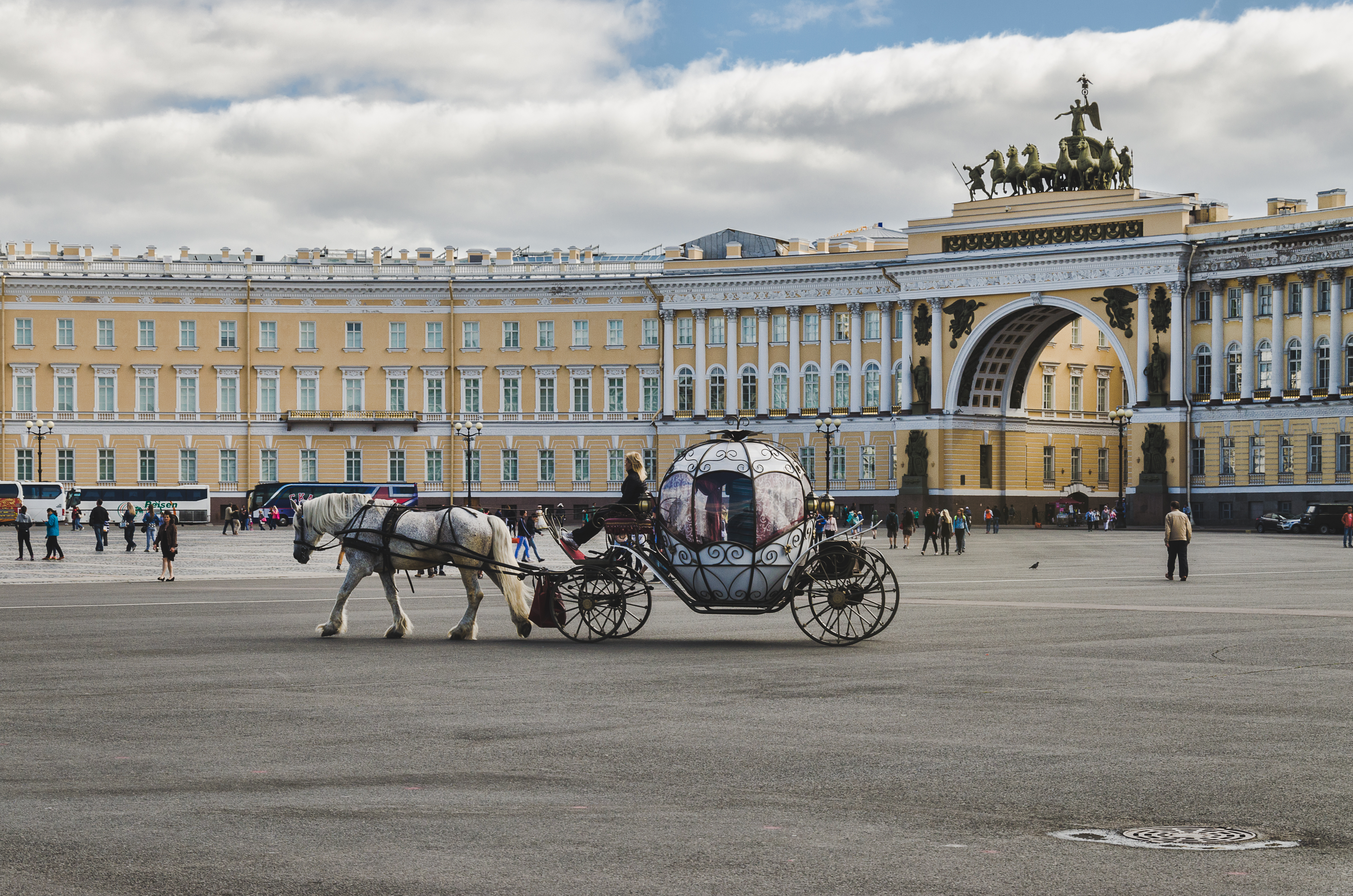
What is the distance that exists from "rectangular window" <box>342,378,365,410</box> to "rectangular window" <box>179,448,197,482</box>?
814cm

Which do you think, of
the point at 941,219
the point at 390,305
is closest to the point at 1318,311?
the point at 941,219

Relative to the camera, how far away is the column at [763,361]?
3484 inches

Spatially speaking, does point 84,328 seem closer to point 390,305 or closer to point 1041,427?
point 390,305

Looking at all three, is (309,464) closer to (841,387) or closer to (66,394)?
(66,394)

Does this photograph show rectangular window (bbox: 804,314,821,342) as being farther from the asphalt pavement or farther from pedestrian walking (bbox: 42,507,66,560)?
the asphalt pavement

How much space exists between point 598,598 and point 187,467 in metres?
74.2

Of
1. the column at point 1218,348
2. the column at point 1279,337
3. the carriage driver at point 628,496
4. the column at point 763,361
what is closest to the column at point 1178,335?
the column at point 1218,348

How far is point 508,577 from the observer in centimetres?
1938

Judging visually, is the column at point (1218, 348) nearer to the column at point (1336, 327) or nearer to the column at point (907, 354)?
the column at point (1336, 327)

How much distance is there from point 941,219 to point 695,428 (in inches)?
652

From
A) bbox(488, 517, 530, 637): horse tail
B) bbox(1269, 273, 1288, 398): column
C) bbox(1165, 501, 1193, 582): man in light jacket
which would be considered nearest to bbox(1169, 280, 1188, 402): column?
bbox(1269, 273, 1288, 398): column

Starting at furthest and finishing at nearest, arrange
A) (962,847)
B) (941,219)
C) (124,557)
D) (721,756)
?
(941,219)
(124,557)
(721,756)
(962,847)

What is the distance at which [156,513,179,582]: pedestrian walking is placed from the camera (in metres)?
34.1

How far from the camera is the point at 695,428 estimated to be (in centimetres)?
8919
